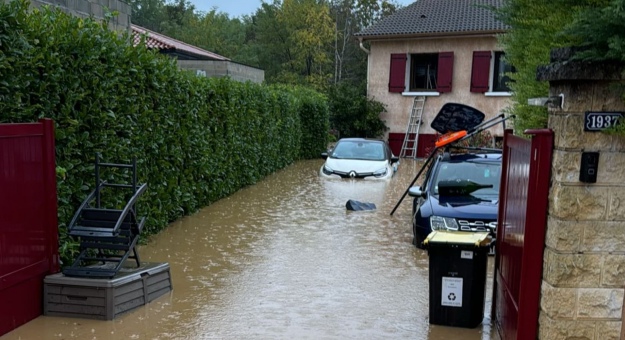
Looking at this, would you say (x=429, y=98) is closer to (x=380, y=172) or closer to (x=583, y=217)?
(x=380, y=172)

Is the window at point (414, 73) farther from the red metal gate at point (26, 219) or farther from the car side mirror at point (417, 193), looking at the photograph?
the red metal gate at point (26, 219)

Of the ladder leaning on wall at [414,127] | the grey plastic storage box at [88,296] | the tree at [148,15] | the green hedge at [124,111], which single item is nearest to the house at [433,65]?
the ladder leaning on wall at [414,127]

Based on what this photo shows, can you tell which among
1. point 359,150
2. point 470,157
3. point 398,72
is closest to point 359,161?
point 359,150

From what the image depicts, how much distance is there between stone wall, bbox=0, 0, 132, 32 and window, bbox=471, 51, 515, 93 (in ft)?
48.0

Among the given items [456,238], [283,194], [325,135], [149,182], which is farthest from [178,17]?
[456,238]

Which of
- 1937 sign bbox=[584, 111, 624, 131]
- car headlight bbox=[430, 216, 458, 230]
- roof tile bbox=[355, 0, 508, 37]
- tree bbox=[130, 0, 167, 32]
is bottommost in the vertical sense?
car headlight bbox=[430, 216, 458, 230]

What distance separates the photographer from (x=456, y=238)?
18.3 ft

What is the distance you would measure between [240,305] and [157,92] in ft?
14.0

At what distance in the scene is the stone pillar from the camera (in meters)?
3.56

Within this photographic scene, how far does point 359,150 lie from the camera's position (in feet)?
57.5

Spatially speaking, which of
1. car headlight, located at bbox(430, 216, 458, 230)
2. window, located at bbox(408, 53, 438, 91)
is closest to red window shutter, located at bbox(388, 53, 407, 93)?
window, located at bbox(408, 53, 438, 91)

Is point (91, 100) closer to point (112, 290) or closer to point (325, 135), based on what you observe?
point (112, 290)

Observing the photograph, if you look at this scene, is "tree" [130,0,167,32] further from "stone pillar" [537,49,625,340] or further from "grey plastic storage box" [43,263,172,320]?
"stone pillar" [537,49,625,340]

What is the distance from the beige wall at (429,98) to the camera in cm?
2380
